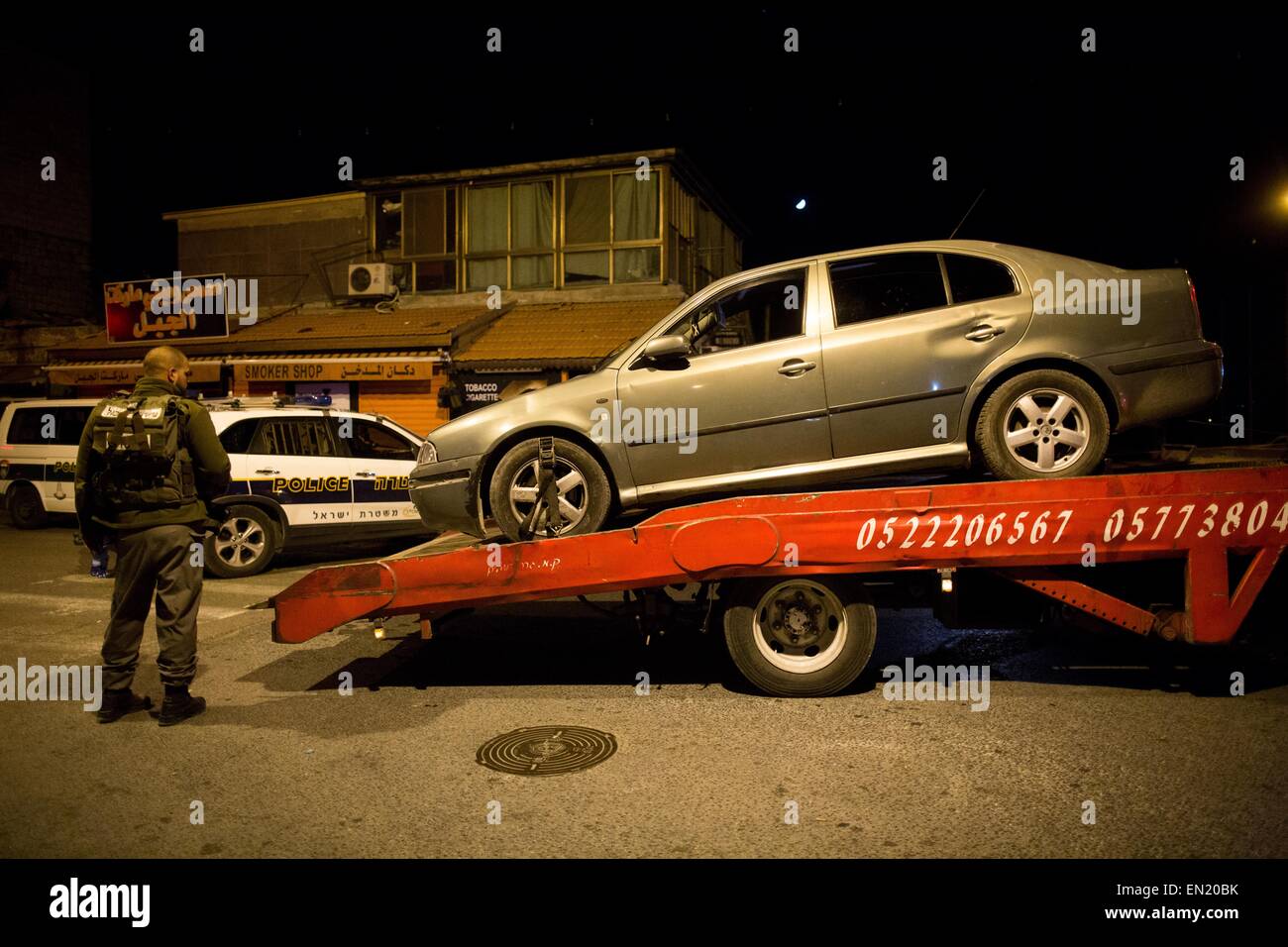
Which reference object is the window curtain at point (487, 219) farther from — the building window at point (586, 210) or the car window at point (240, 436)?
the car window at point (240, 436)

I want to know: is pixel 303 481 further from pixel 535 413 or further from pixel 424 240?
pixel 424 240

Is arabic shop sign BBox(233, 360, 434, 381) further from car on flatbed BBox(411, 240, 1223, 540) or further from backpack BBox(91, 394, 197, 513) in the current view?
backpack BBox(91, 394, 197, 513)

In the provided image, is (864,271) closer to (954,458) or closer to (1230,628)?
(954,458)

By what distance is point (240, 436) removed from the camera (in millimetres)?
9242

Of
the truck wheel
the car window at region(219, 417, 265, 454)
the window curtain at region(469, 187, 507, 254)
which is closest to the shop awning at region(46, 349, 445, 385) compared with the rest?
the window curtain at region(469, 187, 507, 254)

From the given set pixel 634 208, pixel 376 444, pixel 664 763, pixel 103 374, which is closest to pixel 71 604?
pixel 376 444

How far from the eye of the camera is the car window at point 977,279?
4785mm

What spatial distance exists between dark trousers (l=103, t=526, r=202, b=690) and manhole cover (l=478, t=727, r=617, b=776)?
5.86 ft

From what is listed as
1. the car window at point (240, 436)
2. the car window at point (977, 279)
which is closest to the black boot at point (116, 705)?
the car window at point (240, 436)

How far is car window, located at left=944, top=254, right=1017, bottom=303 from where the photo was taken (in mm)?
4785

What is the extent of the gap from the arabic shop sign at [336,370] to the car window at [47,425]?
488cm
